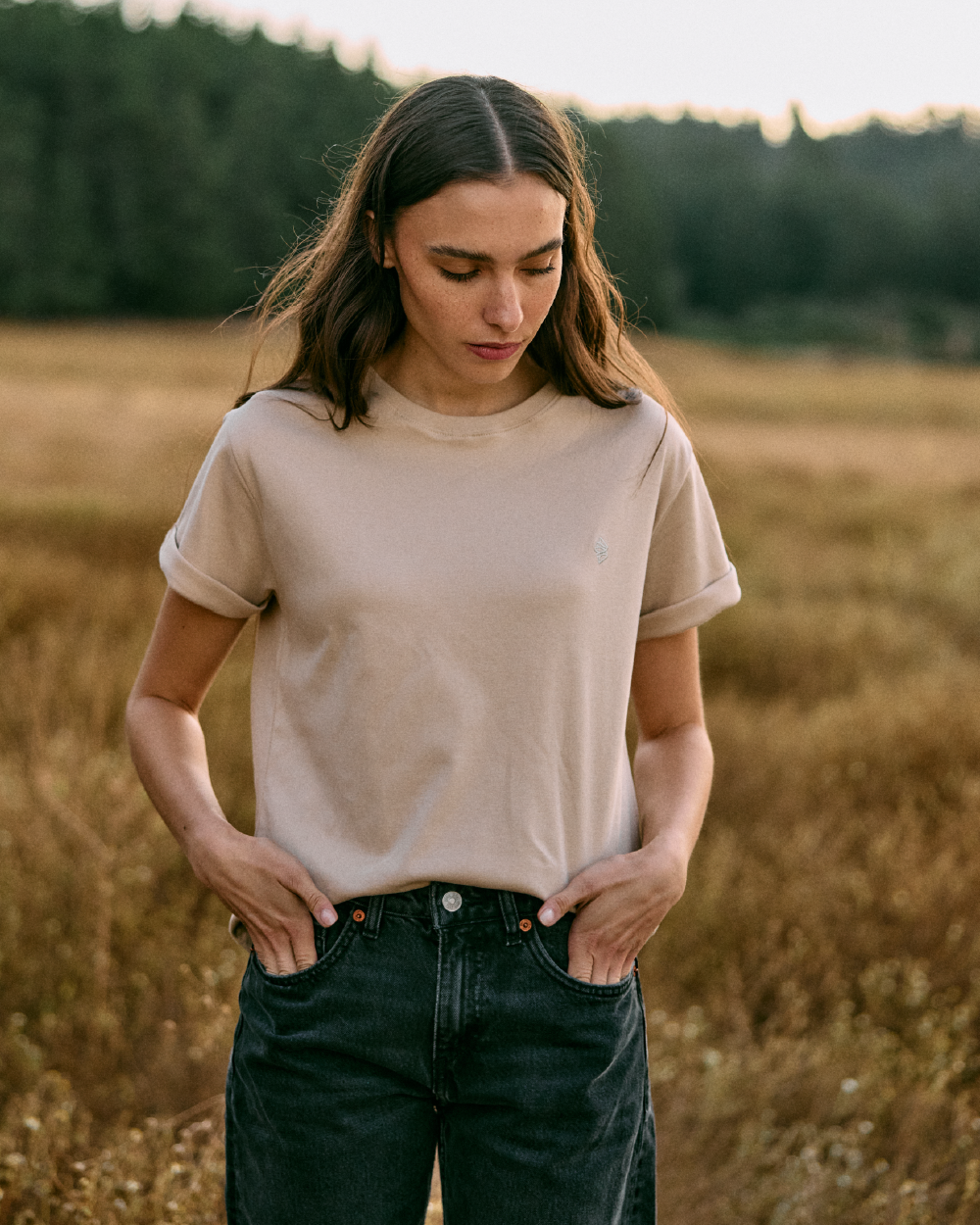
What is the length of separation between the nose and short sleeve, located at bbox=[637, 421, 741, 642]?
269mm

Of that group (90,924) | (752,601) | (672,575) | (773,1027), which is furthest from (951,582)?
(672,575)

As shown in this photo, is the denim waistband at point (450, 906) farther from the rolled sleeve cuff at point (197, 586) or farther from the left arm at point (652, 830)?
the rolled sleeve cuff at point (197, 586)

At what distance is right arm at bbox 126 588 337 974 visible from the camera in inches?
60.4

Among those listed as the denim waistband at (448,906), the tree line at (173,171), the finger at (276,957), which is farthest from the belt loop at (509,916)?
the tree line at (173,171)

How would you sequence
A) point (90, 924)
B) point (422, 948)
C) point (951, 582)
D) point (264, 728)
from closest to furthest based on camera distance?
point (422, 948), point (264, 728), point (90, 924), point (951, 582)

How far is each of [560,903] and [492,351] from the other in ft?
2.20

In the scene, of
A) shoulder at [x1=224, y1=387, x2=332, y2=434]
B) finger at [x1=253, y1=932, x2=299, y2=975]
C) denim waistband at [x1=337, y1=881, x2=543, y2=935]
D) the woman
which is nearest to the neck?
the woman

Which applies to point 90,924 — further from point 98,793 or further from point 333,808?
point 333,808

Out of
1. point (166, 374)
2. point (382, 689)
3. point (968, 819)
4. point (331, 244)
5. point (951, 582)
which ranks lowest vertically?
point (166, 374)

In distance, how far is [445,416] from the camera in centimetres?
155

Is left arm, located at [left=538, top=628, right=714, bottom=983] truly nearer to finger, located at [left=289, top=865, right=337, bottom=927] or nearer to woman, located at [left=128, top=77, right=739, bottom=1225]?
woman, located at [left=128, top=77, right=739, bottom=1225]

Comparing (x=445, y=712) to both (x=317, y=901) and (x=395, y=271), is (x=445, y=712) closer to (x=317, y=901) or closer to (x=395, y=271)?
(x=317, y=901)

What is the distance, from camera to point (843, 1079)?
3092mm

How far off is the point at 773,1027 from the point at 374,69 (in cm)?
7328
